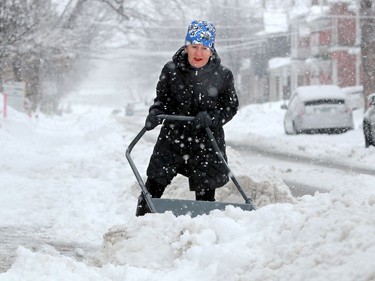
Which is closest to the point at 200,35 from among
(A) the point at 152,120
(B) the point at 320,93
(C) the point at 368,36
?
(A) the point at 152,120

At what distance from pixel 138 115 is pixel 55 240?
6222 cm

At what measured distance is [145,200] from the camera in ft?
18.1

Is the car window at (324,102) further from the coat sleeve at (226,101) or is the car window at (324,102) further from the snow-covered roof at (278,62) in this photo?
the snow-covered roof at (278,62)

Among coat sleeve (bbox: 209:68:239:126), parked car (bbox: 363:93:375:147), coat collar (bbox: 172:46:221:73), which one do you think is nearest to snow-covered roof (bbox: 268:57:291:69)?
parked car (bbox: 363:93:375:147)

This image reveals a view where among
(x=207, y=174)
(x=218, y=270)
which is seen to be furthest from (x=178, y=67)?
(x=218, y=270)

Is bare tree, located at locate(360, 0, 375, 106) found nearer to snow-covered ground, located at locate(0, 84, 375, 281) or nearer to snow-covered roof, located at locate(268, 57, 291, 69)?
snow-covered ground, located at locate(0, 84, 375, 281)

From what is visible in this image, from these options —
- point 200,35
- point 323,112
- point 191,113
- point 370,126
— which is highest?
point 200,35

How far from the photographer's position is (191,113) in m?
5.60

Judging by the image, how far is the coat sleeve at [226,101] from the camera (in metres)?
5.55

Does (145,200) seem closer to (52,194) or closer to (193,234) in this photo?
(193,234)

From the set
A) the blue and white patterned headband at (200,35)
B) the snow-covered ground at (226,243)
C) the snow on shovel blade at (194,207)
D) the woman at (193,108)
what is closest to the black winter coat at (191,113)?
the woman at (193,108)

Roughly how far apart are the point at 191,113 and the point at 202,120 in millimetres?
275

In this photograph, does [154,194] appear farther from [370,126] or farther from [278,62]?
[278,62]

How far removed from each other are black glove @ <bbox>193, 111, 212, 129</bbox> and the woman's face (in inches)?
13.5
